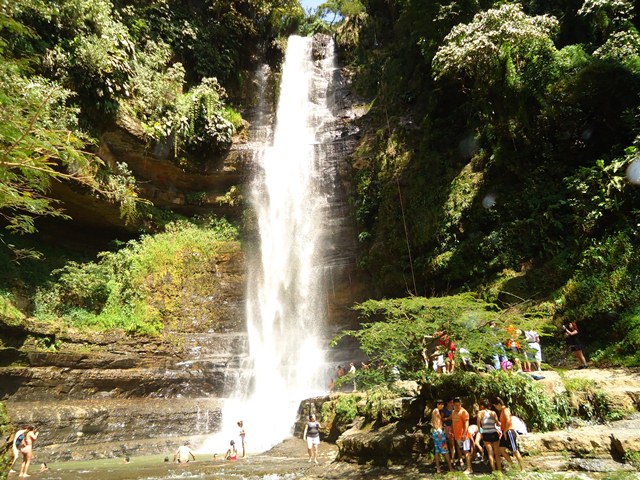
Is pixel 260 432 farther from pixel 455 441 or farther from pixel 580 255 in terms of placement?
pixel 580 255

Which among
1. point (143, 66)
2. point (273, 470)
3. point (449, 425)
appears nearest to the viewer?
point (449, 425)

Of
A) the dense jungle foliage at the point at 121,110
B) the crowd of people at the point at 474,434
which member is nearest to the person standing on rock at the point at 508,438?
the crowd of people at the point at 474,434

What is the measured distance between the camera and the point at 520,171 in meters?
13.9

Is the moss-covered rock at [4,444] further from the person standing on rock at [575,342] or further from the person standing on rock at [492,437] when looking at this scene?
the person standing on rock at [575,342]

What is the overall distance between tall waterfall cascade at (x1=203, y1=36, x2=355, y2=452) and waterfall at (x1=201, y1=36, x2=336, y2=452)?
43 millimetres

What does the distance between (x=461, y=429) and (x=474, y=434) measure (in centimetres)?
36

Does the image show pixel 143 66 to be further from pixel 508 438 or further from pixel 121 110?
pixel 508 438

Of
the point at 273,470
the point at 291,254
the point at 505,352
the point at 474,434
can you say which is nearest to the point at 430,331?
the point at 505,352

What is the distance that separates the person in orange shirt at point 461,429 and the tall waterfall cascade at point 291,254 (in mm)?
7685

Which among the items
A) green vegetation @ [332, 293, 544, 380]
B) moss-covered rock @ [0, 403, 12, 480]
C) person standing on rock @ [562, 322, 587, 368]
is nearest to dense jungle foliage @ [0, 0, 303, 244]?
moss-covered rock @ [0, 403, 12, 480]

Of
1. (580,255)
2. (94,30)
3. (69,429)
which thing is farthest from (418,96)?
(69,429)

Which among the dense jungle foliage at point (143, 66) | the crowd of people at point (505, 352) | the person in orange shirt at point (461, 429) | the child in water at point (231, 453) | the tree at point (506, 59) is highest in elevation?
the dense jungle foliage at point (143, 66)

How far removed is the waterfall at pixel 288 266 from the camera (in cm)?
1512

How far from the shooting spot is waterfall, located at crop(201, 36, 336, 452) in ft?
49.6
